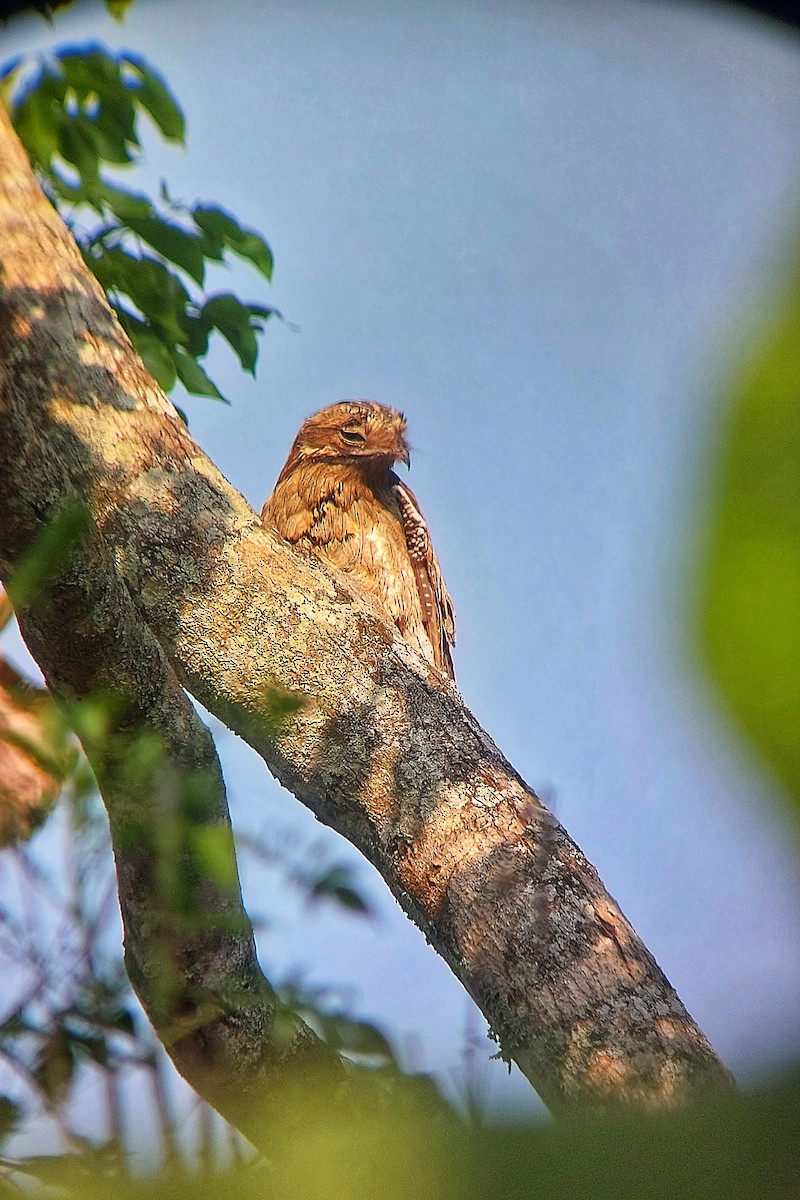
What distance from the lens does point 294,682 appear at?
6.50 feet

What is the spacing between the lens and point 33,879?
1.00 metres

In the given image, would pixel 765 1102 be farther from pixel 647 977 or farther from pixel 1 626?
pixel 1 626

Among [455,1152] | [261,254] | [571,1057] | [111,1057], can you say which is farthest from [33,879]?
[261,254]

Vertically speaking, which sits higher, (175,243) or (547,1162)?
(175,243)

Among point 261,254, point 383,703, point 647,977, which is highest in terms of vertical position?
point 261,254

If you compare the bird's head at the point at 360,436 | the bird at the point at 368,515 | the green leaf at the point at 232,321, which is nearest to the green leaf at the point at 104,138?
the green leaf at the point at 232,321

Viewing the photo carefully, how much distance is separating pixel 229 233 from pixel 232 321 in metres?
0.20

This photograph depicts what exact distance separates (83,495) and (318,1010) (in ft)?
3.31

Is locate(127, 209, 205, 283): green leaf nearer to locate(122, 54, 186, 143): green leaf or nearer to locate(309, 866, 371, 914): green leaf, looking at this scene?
locate(122, 54, 186, 143): green leaf

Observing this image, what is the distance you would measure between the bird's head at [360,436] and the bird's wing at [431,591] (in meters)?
0.24

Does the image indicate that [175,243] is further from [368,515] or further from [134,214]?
[368,515]

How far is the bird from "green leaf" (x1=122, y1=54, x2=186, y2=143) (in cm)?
142

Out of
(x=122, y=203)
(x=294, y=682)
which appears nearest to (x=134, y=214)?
(x=122, y=203)

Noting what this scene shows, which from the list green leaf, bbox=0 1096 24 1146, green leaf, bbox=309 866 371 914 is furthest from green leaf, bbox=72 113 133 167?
green leaf, bbox=0 1096 24 1146
